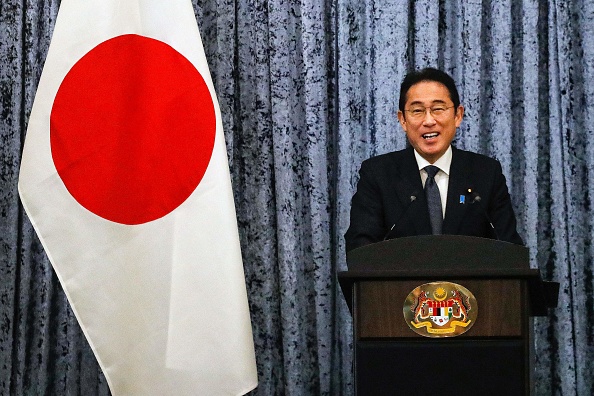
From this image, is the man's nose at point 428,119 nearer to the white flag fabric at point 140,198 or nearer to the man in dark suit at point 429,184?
the man in dark suit at point 429,184

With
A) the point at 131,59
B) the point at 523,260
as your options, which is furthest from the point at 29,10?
the point at 523,260

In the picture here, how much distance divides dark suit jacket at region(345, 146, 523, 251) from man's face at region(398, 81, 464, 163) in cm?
6

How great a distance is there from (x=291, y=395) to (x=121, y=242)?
3.65 ft

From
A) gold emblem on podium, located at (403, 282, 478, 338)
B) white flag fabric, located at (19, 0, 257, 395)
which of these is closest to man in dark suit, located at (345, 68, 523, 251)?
white flag fabric, located at (19, 0, 257, 395)

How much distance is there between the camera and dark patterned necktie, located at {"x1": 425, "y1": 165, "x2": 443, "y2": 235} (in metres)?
2.65

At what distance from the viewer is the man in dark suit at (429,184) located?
2.62 meters

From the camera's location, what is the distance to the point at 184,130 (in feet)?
8.85

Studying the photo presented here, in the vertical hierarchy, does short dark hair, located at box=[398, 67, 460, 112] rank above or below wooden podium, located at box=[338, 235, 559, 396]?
above

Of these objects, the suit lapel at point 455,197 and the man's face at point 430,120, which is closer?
the suit lapel at point 455,197

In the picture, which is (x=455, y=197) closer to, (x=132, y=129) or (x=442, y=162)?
(x=442, y=162)

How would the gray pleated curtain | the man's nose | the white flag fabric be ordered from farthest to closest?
the gray pleated curtain, the man's nose, the white flag fabric

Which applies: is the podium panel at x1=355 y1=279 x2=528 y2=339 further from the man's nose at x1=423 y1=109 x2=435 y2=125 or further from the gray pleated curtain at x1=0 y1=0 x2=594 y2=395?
the gray pleated curtain at x1=0 y1=0 x2=594 y2=395

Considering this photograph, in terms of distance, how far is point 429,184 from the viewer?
2.69m

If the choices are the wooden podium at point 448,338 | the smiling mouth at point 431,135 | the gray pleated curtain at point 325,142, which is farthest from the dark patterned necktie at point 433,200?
the gray pleated curtain at point 325,142
